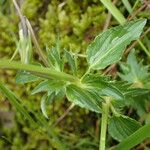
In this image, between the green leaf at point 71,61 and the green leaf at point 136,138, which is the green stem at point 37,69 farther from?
the green leaf at point 136,138

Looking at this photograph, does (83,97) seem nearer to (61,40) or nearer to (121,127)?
(121,127)

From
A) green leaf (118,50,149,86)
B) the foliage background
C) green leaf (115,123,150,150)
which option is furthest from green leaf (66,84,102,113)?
the foliage background

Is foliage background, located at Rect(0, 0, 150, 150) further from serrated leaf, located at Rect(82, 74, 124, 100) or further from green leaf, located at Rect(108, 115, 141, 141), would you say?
serrated leaf, located at Rect(82, 74, 124, 100)

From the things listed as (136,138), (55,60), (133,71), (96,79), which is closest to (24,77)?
(55,60)

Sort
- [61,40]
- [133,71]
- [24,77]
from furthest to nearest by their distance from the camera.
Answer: [61,40] < [133,71] < [24,77]

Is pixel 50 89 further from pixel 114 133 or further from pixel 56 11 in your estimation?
pixel 56 11

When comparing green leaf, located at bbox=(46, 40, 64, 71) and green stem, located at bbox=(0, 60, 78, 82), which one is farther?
green leaf, located at bbox=(46, 40, 64, 71)

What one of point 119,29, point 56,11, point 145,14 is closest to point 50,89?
point 119,29

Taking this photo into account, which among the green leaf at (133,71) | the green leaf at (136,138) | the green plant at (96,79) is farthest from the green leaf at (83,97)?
the green leaf at (133,71)
